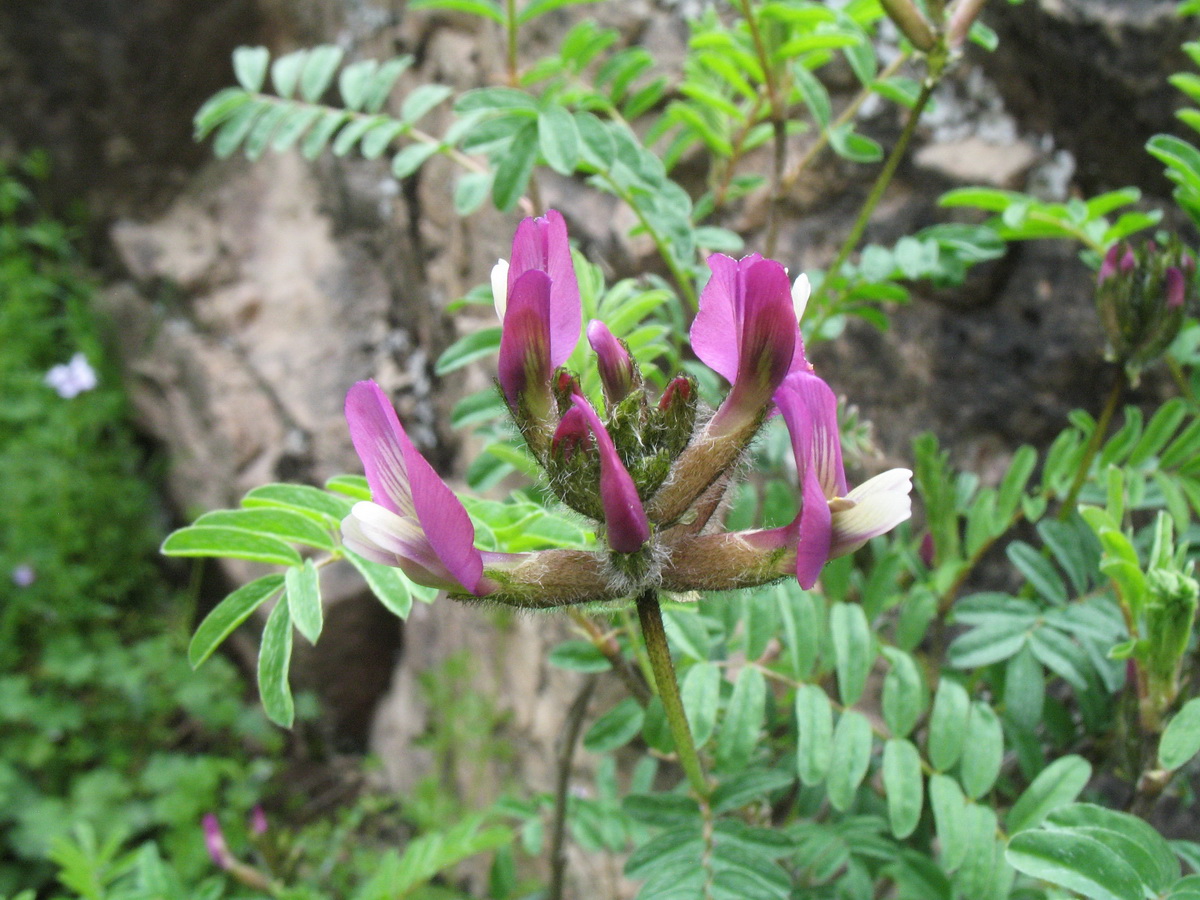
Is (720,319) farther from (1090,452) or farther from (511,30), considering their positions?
(511,30)

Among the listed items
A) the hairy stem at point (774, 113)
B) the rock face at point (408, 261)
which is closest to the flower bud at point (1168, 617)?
the hairy stem at point (774, 113)

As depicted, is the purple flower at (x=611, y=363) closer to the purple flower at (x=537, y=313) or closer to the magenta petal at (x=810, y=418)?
the purple flower at (x=537, y=313)

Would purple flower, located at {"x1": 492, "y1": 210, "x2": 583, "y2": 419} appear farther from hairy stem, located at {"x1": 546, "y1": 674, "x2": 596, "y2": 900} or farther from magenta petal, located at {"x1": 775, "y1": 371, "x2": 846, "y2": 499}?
hairy stem, located at {"x1": 546, "y1": 674, "x2": 596, "y2": 900}

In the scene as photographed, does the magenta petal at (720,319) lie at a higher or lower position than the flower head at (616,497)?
higher

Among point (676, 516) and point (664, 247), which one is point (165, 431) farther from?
point (676, 516)

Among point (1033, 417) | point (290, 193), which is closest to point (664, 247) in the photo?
point (1033, 417)

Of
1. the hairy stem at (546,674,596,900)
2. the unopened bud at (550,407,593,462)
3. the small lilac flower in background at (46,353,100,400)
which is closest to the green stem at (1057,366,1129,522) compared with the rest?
the hairy stem at (546,674,596,900)
